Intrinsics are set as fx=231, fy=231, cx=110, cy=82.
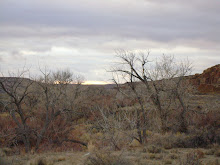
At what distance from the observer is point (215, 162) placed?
6.86 meters

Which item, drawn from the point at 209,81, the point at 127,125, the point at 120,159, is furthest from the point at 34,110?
the point at 209,81

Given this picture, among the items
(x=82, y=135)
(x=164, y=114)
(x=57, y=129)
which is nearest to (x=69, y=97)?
(x=82, y=135)

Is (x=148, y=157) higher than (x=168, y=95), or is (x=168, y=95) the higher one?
(x=168, y=95)

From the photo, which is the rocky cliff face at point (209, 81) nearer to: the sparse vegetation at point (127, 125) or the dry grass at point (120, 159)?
the sparse vegetation at point (127, 125)

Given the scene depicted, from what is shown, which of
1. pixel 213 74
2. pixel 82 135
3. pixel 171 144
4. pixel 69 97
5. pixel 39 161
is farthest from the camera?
pixel 213 74

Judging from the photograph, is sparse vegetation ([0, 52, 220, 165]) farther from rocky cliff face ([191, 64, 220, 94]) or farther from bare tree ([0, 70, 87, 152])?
rocky cliff face ([191, 64, 220, 94])

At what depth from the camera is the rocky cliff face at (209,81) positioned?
39016 millimetres

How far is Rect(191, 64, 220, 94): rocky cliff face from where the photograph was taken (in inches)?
1536

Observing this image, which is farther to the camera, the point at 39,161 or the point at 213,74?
the point at 213,74

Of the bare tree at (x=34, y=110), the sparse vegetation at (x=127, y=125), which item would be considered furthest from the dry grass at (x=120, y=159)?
the bare tree at (x=34, y=110)

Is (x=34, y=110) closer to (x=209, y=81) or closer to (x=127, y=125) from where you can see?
(x=127, y=125)

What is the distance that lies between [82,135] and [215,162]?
39.9 feet

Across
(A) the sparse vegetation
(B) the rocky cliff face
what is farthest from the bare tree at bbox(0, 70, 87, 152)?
(B) the rocky cliff face

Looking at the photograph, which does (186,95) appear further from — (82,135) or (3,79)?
(3,79)
